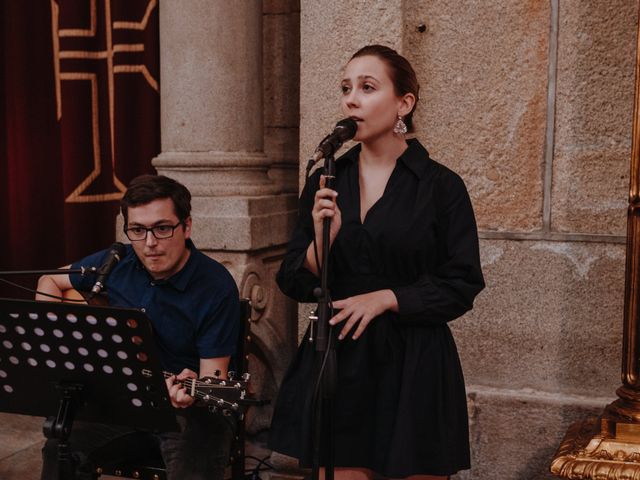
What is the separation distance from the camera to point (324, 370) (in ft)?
7.35

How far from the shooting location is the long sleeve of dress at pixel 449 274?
248cm

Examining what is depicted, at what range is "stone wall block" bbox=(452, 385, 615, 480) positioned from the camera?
3.62m

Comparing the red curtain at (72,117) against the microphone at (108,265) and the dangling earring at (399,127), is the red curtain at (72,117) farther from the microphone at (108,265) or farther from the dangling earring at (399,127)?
the dangling earring at (399,127)

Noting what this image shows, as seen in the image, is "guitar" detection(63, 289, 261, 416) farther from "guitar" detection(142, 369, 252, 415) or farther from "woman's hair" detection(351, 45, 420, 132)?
"woman's hair" detection(351, 45, 420, 132)

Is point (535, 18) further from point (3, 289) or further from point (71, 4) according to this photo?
point (3, 289)

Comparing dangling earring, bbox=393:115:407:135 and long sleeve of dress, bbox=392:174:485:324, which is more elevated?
dangling earring, bbox=393:115:407:135

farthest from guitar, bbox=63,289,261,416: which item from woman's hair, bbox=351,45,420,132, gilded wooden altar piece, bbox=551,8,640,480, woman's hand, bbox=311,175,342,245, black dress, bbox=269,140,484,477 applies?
gilded wooden altar piece, bbox=551,8,640,480

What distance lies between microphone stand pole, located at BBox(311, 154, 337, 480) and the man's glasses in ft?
2.76

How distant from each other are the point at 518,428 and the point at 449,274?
56.0 inches

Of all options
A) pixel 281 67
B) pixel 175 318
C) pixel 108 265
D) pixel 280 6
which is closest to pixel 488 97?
pixel 281 67

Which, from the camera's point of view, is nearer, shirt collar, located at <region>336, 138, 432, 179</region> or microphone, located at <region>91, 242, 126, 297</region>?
shirt collar, located at <region>336, 138, 432, 179</region>

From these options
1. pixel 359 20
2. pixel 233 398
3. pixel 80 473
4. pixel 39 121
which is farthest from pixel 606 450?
pixel 39 121

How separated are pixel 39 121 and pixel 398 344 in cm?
323

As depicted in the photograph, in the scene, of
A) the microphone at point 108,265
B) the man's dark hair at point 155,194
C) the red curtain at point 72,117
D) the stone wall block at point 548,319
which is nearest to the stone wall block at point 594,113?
the stone wall block at point 548,319
